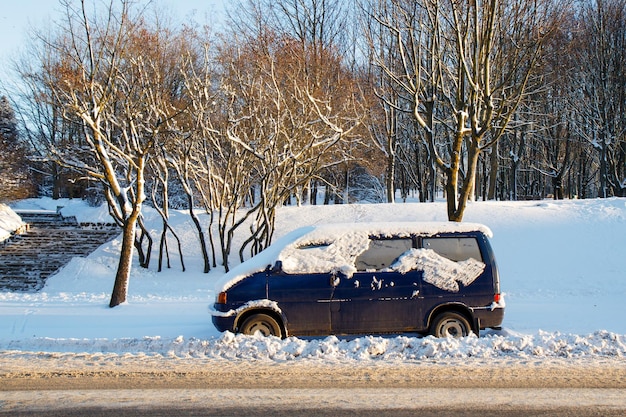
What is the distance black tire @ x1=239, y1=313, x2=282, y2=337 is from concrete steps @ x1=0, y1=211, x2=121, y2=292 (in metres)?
13.6

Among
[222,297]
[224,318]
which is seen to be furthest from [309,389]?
[222,297]

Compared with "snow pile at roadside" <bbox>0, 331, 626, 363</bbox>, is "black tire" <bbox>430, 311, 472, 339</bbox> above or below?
above

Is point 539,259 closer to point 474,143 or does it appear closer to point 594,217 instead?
point 594,217

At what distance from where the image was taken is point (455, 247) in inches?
341

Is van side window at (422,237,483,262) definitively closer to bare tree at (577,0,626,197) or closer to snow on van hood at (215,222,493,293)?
snow on van hood at (215,222,493,293)

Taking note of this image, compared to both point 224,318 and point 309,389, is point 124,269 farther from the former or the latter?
point 309,389

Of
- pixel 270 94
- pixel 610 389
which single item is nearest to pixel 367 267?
pixel 610 389

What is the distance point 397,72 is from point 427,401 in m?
22.9

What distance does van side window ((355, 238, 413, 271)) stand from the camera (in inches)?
337

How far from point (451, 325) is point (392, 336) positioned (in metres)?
0.99

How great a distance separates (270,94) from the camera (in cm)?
2158

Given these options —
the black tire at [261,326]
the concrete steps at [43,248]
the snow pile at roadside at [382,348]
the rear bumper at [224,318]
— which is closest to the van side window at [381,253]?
the snow pile at roadside at [382,348]

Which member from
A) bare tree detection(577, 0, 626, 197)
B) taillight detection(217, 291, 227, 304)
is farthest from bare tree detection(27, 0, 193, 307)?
bare tree detection(577, 0, 626, 197)

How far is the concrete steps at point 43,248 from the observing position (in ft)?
65.2
